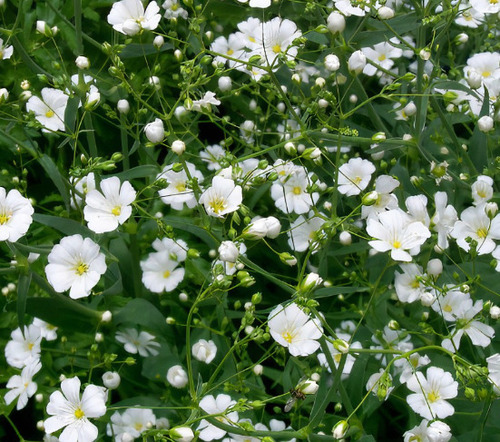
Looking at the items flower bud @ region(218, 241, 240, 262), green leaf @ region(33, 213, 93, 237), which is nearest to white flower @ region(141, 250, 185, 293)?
green leaf @ region(33, 213, 93, 237)

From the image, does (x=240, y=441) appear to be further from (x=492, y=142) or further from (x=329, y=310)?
(x=492, y=142)

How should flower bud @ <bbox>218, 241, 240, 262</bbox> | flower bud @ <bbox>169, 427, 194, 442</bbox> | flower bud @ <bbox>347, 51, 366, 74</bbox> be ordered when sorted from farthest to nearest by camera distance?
flower bud @ <bbox>347, 51, 366, 74</bbox> < flower bud @ <bbox>218, 241, 240, 262</bbox> < flower bud @ <bbox>169, 427, 194, 442</bbox>

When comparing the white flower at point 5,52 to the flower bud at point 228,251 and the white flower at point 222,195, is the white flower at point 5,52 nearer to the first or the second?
the white flower at point 222,195

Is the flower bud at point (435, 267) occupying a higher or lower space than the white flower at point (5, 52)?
lower

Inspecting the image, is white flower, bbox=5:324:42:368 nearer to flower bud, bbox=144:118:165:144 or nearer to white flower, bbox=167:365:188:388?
white flower, bbox=167:365:188:388

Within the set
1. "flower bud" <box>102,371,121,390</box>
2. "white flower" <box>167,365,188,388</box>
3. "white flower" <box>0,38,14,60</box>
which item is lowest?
"flower bud" <box>102,371,121,390</box>

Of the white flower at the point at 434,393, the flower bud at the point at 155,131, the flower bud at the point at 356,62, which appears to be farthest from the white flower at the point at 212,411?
the flower bud at the point at 356,62

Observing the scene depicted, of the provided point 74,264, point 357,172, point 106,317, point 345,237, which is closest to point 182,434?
point 74,264
